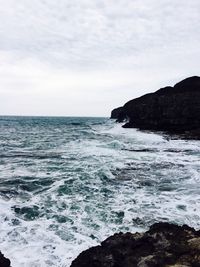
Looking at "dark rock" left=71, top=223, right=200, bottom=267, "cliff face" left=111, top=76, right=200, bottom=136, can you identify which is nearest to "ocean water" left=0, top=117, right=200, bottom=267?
"dark rock" left=71, top=223, right=200, bottom=267

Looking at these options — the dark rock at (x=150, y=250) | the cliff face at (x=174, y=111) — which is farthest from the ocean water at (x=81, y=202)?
the cliff face at (x=174, y=111)

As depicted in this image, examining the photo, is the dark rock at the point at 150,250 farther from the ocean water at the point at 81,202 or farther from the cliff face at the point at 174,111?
the cliff face at the point at 174,111

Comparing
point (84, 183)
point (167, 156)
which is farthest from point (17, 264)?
point (167, 156)

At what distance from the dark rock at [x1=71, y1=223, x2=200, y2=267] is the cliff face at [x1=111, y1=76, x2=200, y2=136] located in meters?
39.9

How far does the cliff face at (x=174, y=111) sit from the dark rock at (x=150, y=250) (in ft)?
131

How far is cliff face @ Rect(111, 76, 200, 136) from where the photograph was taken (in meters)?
50.8

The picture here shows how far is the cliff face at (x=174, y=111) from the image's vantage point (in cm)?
5081

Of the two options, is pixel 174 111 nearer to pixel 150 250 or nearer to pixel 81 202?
pixel 81 202

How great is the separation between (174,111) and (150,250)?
48.3 metres

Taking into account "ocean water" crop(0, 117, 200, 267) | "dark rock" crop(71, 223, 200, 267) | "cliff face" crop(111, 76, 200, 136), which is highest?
"cliff face" crop(111, 76, 200, 136)

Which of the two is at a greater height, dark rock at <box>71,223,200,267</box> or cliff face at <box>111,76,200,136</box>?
cliff face at <box>111,76,200,136</box>

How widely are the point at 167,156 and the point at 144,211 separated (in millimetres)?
13171

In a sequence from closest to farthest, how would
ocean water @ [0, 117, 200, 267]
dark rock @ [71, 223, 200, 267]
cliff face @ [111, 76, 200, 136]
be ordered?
1. dark rock @ [71, 223, 200, 267]
2. ocean water @ [0, 117, 200, 267]
3. cliff face @ [111, 76, 200, 136]

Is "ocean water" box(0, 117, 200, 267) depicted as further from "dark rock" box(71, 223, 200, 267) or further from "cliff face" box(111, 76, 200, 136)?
"cliff face" box(111, 76, 200, 136)
